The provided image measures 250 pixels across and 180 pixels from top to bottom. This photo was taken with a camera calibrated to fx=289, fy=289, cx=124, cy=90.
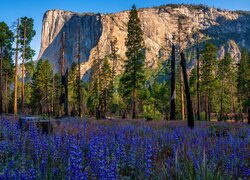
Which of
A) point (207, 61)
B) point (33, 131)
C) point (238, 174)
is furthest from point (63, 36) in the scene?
point (238, 174)

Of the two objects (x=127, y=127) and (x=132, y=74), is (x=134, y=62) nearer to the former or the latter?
(x=132, y=74)

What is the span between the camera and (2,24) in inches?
1540

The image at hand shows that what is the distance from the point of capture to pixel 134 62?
40.0 metres

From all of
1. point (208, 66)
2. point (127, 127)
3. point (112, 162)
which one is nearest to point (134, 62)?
point (208, 66)

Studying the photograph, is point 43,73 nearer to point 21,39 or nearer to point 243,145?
point 21,39

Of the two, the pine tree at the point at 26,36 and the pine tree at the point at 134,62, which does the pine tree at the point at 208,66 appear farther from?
the pine tree at the point at 26,36

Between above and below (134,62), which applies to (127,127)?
below

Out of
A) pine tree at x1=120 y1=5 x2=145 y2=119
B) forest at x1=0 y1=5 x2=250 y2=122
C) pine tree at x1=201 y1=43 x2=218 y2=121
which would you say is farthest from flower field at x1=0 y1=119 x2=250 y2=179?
pine tree at x1=201 y1=43 x2=218 y2=121

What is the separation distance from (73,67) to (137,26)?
25907 mm

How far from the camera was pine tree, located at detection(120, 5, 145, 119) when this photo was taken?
39.6 m

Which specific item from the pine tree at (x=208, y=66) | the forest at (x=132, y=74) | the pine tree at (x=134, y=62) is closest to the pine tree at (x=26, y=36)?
the forest at (x=132, y=74)

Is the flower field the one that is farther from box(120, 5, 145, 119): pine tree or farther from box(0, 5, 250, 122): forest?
box(120, 5, 145, 119): pine tree

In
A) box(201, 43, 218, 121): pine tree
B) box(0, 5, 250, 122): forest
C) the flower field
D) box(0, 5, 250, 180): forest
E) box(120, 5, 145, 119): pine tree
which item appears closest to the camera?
the flower field

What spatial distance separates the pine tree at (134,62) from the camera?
130 feet
